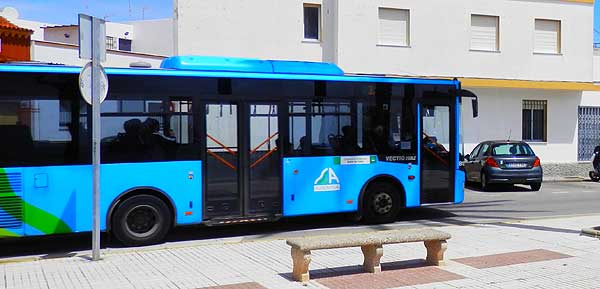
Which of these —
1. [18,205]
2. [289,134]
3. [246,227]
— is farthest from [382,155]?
[18,205]

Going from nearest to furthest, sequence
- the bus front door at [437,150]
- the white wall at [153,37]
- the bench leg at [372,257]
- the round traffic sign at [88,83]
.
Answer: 1. the bench leg at [372,257]
2. the round traffic sign at [88,83]
3. the bus front door at [437,150]
4. the white wall at [153,37]

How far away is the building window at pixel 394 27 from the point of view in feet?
76.0

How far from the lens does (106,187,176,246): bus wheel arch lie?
9.62 metres

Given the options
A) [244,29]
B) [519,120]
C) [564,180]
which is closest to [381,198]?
[244,29]

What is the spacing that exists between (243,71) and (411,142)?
3.50m

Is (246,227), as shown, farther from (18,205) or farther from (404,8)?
(404,8)

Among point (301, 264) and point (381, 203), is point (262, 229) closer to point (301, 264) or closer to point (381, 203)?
point (381, 203)

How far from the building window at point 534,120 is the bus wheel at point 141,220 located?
18.9 m

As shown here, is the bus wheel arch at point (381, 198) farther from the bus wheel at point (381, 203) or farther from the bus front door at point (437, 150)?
the bus front door at point (437, 150)

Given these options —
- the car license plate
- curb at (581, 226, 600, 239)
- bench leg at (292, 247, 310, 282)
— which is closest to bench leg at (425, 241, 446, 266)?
bench leg at (292, 247, 310, 282)

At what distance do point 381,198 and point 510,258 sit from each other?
3574mm

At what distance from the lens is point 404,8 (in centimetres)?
2325

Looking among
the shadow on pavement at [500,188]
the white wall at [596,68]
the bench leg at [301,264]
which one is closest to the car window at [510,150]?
the shadow on pavement at [500,188]

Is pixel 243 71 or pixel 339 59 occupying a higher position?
pixel 339 59
